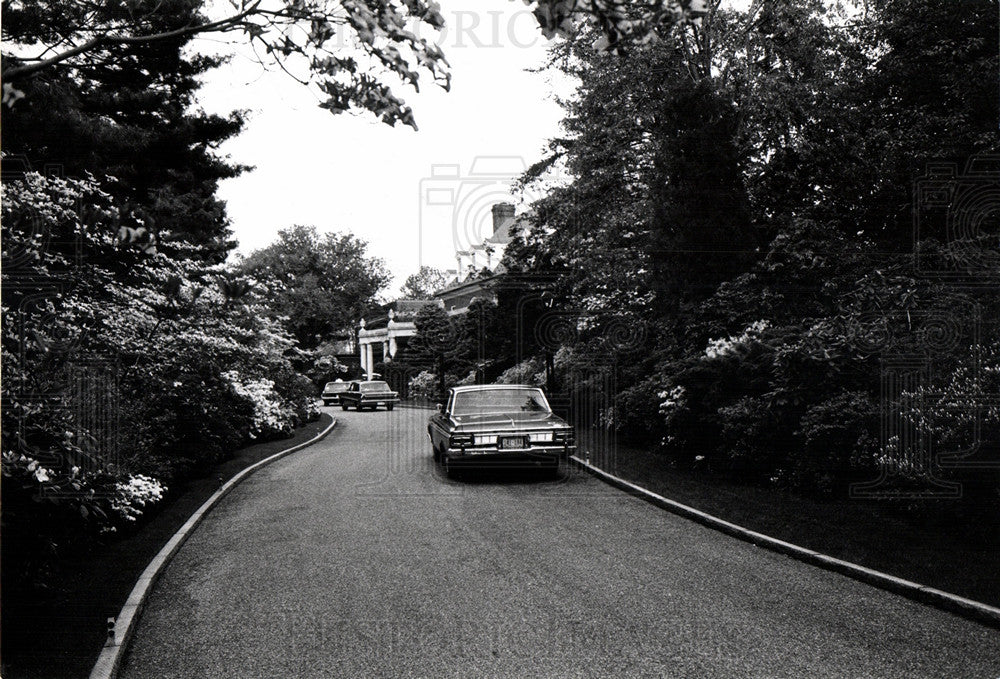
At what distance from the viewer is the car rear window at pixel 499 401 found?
1434 centimetres

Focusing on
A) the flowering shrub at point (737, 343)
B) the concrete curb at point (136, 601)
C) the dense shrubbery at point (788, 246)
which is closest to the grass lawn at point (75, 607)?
the concrete curb at point (136, 601)

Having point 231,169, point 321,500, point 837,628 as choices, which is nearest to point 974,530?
point 837,628

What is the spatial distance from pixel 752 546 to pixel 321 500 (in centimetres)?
642

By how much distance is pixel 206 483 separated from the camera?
521 inches

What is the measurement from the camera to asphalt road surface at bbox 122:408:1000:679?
4883 millimetres

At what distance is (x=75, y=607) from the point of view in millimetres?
6105

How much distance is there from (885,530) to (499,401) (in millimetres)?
7738

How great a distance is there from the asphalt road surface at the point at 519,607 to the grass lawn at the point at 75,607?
0.30 meters

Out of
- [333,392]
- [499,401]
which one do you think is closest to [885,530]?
[499,401]

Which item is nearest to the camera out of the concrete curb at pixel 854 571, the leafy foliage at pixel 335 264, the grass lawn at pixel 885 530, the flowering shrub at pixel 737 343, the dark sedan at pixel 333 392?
the concrete curb at pixel 854 571

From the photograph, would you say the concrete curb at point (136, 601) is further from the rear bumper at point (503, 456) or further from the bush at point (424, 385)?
the bush at point (424, 385)

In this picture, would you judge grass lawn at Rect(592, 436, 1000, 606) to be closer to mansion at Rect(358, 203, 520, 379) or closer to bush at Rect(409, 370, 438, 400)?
bush at Rect(409, 370, 438, 400)

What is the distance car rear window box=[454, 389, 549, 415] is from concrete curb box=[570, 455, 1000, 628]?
4086 mm

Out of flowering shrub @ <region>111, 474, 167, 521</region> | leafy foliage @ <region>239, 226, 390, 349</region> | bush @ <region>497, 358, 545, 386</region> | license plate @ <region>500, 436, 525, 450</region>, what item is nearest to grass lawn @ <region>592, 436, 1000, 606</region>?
license plate @ <region>500, 436, 525, 450</region>
